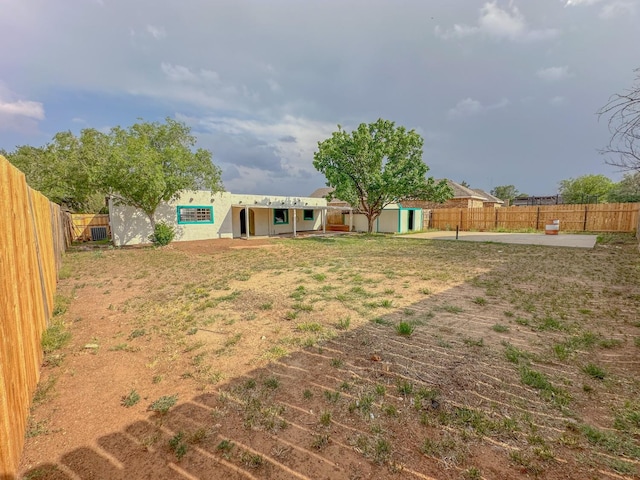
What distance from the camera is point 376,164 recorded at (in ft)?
56.2

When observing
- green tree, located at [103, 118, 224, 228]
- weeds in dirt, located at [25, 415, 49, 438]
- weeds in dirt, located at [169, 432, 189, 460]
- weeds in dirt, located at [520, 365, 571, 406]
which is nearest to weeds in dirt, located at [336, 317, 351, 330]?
weeds in dirt, located at [520, 365, 571, 406]

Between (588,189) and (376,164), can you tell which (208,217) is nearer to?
(376,164)

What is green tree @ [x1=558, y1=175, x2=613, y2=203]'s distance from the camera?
35.2 m

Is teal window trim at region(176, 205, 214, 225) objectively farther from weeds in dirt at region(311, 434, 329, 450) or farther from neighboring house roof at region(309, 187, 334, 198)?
neighboring house roof at region(309, 187, 334, 198)

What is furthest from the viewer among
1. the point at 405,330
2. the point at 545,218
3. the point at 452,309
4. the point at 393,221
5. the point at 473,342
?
the point at 393,221

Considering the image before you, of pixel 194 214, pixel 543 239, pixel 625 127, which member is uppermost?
pixel 625 127

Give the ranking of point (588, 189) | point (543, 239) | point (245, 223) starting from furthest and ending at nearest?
point (588, 189) → point (245, 223) → point (543, 239)

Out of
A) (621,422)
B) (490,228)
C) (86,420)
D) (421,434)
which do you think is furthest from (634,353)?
(490,228)

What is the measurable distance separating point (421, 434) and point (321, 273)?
556 cm

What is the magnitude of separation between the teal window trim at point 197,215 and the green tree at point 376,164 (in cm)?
726

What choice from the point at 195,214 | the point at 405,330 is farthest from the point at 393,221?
the point at 405,330

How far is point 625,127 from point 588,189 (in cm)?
4618

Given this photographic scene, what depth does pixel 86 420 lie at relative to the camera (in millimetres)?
2258

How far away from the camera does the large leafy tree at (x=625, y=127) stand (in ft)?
10.7
